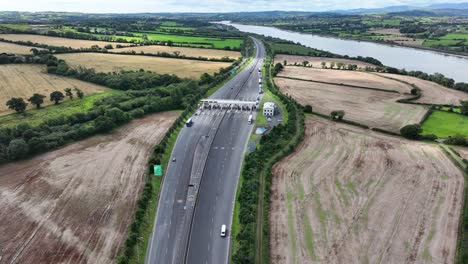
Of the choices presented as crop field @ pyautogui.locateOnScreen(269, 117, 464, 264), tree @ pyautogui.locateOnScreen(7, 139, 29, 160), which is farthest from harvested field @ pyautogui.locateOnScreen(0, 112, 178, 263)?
crop field @ pyautogui.locateOnScreen(269, 117, 464, 264)

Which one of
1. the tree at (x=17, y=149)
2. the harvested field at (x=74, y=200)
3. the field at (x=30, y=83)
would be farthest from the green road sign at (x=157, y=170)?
the field at (x=30, y=83)

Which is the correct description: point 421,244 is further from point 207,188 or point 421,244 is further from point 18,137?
point 18,137

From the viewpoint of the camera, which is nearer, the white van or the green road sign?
the white van

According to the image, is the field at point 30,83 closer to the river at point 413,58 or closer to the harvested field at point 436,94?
the harvested field at point 436,94

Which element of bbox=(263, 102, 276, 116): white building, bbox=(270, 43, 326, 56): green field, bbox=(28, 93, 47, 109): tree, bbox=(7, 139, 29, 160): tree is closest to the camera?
bbox=(7, 139, 29, 160): tree

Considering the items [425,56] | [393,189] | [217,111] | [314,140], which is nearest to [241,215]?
[393,189]

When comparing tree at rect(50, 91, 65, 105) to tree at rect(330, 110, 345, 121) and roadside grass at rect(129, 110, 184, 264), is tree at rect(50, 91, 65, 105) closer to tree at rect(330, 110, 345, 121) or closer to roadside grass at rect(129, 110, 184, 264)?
roadside grass at rect(129, 110, 184, 264)

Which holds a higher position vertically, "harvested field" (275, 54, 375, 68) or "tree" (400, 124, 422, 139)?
"harvested field" (275, 54, 375, 68)
